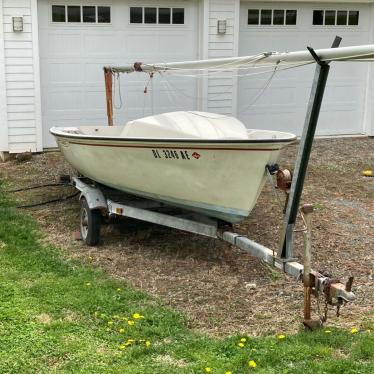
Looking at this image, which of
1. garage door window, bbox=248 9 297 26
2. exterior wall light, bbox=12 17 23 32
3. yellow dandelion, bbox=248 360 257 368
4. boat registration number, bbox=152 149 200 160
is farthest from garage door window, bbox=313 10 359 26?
yellow dandelion, bbox=248 360 257 368

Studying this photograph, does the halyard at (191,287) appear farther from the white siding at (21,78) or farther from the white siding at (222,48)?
the white siding at (222,48)

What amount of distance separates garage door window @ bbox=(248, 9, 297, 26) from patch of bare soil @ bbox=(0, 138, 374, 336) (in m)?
4.33

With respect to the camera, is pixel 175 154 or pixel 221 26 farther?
pixel 221 26

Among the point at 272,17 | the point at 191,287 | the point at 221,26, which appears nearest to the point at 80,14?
the point at 221,26

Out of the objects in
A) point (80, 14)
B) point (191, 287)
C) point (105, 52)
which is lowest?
point (191, 287)

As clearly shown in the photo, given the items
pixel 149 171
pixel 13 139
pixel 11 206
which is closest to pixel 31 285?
pixel 149 171

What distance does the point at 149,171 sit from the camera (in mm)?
5504

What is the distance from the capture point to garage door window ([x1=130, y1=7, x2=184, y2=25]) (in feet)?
36.0

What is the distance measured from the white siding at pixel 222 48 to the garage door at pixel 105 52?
340 millimetres

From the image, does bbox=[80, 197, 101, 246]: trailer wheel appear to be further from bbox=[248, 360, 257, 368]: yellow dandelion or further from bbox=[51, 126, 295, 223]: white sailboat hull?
bbox=[248, 360, 257, 368]: yellow dandelion

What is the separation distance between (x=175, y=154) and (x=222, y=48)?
21.4ft

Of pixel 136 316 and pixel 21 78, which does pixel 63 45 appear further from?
pixel 136 316

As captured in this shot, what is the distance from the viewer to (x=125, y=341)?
3930 millimetres

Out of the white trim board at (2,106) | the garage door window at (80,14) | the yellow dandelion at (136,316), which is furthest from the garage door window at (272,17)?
the yellow dandelion at (136,316)
